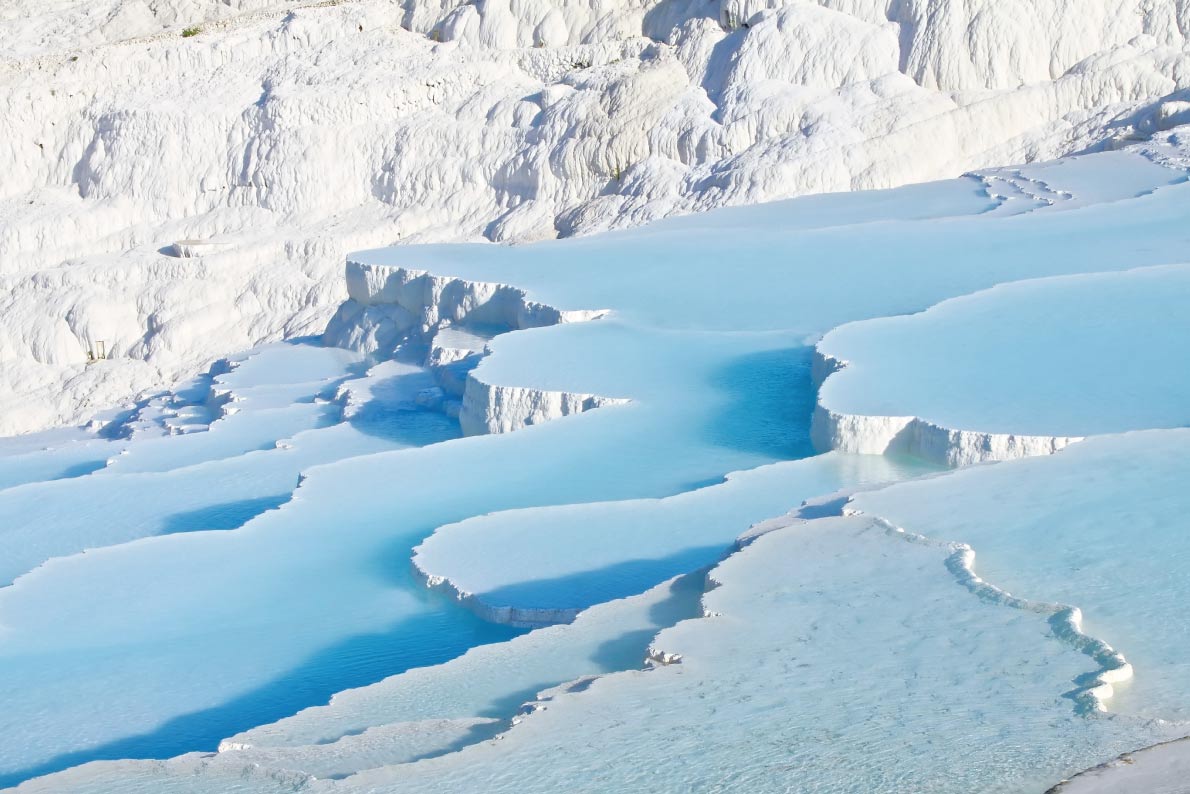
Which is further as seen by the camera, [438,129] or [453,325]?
[438,129]

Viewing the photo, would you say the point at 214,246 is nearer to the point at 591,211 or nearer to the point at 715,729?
the point at 591,211

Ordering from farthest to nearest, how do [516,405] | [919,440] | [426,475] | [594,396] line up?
[516,405] < [594,396] < [426,475] < [919,440]

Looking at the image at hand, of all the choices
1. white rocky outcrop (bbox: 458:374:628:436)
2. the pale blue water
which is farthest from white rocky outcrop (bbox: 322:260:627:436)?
the pale blue water

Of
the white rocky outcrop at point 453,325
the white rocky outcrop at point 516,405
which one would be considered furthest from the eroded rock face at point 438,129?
the white rocky outcrop at point 516,405

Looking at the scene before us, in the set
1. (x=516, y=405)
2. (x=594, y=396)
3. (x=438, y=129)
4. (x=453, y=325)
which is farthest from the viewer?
(x=438, y=129)

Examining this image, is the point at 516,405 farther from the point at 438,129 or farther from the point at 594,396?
the point at 438,129

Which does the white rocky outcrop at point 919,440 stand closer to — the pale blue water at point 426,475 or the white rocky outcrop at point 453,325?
the pale blue water at point 426,475

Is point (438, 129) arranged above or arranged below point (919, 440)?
above

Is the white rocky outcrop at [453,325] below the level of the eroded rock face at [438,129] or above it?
below

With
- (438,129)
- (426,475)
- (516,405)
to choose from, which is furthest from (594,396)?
(438,129)

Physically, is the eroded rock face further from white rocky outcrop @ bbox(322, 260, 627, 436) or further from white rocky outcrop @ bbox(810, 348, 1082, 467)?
white rocky outcrop @ bbox(810, 348, 1082, 467)

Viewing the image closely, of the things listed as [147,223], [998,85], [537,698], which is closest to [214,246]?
[147,223]
